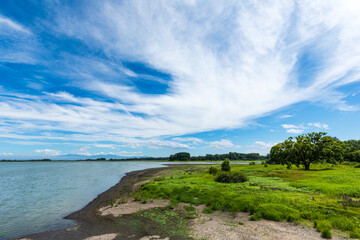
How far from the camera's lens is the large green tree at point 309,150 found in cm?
4819

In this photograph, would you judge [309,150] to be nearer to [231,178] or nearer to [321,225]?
[231,178]

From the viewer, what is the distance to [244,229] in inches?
524

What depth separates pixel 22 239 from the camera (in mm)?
13883

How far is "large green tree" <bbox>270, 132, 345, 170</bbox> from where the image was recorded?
48.2 meters

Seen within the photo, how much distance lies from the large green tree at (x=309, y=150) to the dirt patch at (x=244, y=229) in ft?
151

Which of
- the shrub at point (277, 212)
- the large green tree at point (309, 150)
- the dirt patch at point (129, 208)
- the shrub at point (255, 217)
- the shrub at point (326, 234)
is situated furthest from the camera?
the large green tree at point (309, 150)

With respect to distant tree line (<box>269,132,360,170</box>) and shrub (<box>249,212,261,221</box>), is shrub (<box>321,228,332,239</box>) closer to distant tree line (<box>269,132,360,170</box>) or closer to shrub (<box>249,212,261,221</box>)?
shrub (<box>249,212,261,221</box>)

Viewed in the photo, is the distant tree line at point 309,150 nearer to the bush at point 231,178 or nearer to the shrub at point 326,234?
the bush at point 231,178

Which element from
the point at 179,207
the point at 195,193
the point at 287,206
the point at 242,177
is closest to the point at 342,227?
the point at 287,206

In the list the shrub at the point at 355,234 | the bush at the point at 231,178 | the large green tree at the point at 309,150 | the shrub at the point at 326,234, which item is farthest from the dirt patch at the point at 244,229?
the large green tree at the point at 309,150

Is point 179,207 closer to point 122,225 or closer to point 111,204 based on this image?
point 122,225

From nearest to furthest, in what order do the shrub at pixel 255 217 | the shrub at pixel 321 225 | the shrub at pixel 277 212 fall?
the shrub at pixel 321 225 < the shrub at pixel 277 212 < the shrub at pixel 255 217

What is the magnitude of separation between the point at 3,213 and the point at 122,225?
18.6 meters

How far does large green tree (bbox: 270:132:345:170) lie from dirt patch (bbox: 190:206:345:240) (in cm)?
4613
